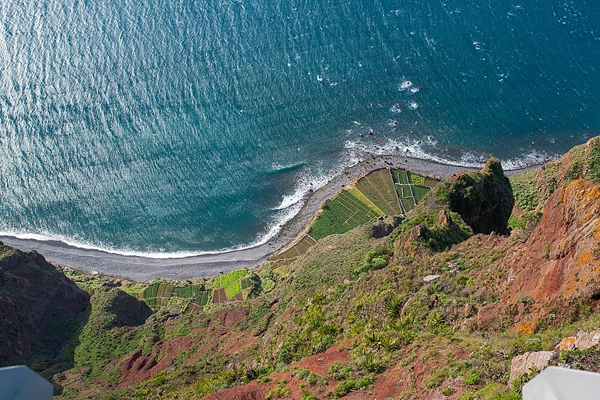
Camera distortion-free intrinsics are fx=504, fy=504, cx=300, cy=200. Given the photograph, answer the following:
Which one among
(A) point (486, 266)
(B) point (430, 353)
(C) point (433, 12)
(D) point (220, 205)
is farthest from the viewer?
(C) point (433, 12)

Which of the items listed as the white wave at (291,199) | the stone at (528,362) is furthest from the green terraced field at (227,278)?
the stone at (528,362)

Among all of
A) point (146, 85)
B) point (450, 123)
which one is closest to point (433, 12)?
point (450, 123)

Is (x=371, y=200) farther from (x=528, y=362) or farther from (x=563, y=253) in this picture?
(x=528, y=362)

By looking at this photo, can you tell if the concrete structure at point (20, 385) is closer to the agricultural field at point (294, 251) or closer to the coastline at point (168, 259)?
the agricultural field at point (294, 251)

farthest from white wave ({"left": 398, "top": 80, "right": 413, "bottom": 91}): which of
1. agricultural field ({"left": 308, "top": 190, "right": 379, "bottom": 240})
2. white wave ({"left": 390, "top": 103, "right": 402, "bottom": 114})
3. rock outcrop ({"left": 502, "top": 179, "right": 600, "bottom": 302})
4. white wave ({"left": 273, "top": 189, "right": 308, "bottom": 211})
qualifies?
rock outcrop ({"left": 502, "top": 179, "right": 600, "bottom": 302})

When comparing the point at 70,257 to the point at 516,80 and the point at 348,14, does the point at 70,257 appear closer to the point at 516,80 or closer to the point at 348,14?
the point at 348,14

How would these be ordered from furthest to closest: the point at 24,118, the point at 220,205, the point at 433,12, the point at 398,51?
the point at 433,12
the point at 398,51
the point at 24,118
the point at 220,205

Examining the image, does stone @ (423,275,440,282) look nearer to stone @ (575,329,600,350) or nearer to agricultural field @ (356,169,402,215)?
stone @ (575,329,600,350)
